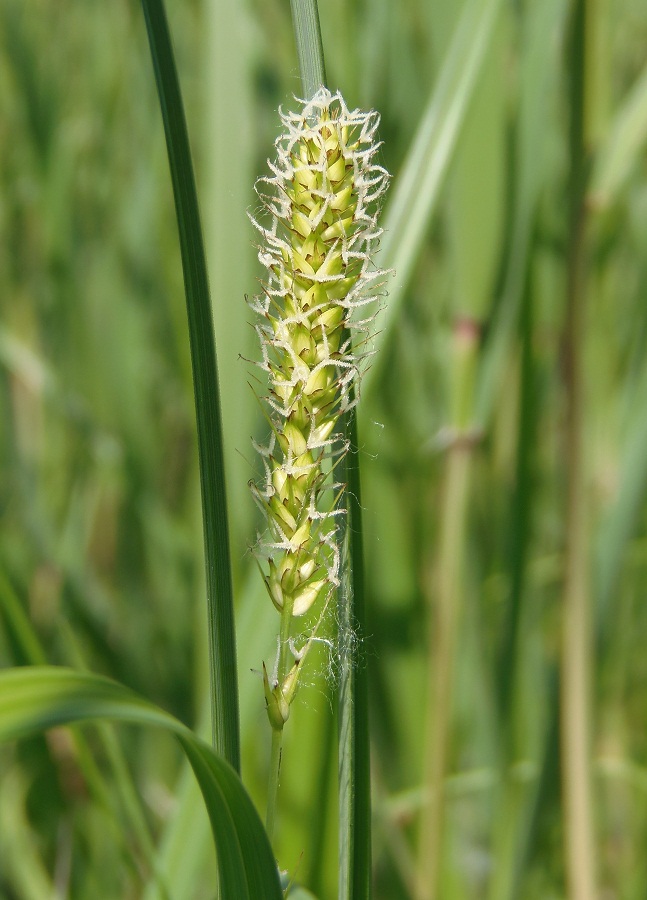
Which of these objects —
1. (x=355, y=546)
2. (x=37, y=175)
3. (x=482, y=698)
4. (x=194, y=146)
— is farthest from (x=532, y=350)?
(x=194, y=146)

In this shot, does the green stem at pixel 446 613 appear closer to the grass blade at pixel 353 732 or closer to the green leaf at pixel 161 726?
the grass blade at pixel 353 732

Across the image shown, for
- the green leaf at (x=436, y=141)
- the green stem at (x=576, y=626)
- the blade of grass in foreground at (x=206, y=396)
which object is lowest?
the green stem at (x=576, y=626)

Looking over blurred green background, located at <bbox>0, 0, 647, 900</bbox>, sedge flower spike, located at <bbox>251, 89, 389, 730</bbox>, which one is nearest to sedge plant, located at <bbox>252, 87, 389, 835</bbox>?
sedge flower spike, located at <bbox>251, 89, 389, 730</bbox>

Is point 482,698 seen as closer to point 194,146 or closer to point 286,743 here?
point 286,743

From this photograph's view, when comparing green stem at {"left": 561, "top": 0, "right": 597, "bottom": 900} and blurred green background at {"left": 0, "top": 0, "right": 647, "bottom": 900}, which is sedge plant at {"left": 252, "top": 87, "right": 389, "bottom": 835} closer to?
blurred green background at {"left": 0, "top": 0, "right": 647, "bottom": 900}

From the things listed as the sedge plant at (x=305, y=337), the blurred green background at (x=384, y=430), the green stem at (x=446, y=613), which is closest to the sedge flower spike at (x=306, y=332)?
the sedge plant at (x=305, y=337)

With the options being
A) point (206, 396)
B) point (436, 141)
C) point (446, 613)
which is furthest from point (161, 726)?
point (446, 613)

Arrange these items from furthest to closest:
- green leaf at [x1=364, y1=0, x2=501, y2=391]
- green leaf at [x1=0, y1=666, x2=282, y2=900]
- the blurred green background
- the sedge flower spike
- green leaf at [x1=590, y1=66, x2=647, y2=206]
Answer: green leaf at [x1=590, y1=66, x2=647, y2=206] → the blurred green background → green leaf at [x1=364, y1=0, x2=501, y2=391] → the sedge flower spike → green leaf at [x1=0, y1=666, x2=282, y2=900]
